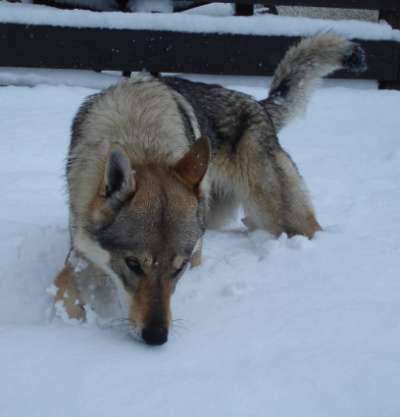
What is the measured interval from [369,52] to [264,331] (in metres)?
5.95

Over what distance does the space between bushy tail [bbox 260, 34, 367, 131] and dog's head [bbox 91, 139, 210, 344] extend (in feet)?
6.99

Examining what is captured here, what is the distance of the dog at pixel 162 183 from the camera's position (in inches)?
100

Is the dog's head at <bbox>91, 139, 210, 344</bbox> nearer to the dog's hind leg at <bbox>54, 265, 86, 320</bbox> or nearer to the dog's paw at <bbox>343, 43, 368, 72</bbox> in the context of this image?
the dog's hind leg at <bbox>54, 265, 86, 320</bbox>

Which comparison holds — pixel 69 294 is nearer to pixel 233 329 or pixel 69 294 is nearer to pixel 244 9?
pixel 233 329

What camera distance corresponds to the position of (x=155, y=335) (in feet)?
7.88

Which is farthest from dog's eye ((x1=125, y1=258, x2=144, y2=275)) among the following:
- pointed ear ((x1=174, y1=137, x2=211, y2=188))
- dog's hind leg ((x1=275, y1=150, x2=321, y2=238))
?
dog's hind leg ((x1=275, y1=150, x2=321, y2=238))

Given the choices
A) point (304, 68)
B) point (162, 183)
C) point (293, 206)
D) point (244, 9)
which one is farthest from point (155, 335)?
point (244, 9)

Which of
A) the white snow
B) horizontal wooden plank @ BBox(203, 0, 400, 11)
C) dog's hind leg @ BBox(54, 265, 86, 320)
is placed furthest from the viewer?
horizontal wooden plank @ BBox(203, 0, 400, 11)

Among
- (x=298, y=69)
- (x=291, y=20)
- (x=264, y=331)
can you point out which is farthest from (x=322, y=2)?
(x=264, y=331)

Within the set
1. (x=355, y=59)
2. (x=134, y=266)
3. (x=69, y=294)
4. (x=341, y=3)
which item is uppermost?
(x=341, y=3)

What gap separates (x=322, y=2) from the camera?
759cm

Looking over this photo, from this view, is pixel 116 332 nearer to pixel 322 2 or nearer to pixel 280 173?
pixel 280 173

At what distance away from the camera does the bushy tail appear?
14.7 ft

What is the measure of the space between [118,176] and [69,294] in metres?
0.84
